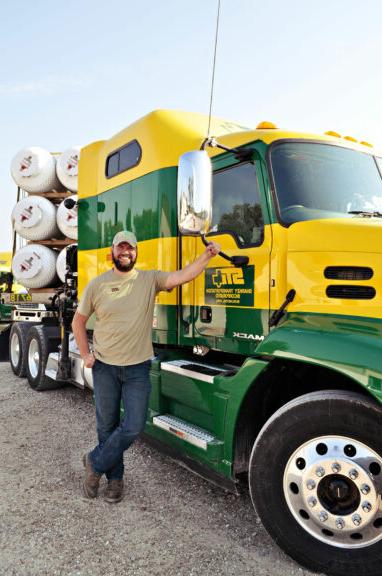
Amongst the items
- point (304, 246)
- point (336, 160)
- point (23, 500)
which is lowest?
point (23, 500)

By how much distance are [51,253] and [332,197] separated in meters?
5.46

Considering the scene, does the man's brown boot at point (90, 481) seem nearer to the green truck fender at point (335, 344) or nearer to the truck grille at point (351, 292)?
A: the green truck fender at point (335, 344)

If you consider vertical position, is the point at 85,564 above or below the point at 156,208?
below

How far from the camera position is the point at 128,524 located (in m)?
3.22

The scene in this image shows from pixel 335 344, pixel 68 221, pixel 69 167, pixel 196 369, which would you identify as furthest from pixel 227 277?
pixel 69 167

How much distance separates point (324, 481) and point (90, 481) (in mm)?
1768

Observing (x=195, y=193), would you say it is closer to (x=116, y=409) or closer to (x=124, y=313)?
(x=124, y=313)

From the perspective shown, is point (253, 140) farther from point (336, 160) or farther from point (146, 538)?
point (146, 538)

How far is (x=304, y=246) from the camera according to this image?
294cm

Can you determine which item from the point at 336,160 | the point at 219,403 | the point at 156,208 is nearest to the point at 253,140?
the point at 336,160

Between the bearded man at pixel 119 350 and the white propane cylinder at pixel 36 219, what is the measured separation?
4484mm

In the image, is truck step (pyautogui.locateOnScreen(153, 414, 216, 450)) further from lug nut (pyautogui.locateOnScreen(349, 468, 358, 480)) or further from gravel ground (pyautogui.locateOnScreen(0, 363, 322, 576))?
lug nut (pyautogui.locateOnScreen(349, 468, 358, 480))

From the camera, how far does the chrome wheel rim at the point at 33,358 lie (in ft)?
23.1

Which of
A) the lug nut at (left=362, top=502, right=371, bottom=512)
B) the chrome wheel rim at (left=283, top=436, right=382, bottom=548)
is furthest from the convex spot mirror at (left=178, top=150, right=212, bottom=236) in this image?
the lug nut at (left=362, top=502, right=371, bottom=512)
